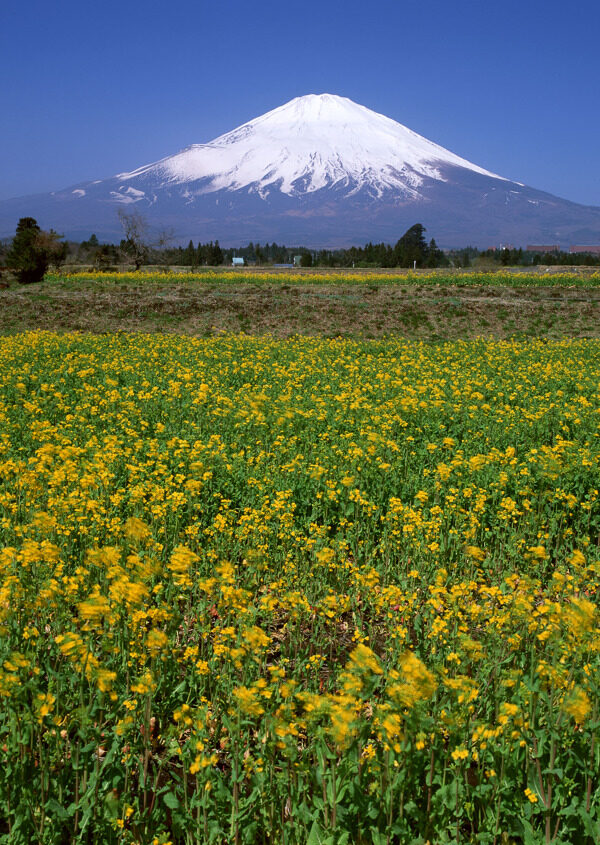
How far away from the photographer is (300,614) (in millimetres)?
4621

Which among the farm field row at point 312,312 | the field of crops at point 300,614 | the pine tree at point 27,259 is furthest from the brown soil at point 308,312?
the pine tree at point 27,259

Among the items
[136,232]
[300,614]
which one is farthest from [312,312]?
[136,232]

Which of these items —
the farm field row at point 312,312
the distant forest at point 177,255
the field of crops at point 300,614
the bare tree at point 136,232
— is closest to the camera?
the field of crops at point 300,614

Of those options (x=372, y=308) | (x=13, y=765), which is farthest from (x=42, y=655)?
(x=372, y=308)

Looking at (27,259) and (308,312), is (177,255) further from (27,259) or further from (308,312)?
(308,312)

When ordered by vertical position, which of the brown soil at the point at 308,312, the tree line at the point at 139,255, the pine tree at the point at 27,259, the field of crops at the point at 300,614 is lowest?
the field of crops at the point at 300,614

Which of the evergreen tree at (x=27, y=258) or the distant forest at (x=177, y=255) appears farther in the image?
the distant forest at (x=177, y=255)

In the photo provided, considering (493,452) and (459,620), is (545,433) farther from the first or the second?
(459,620)

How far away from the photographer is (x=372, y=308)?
31344mm

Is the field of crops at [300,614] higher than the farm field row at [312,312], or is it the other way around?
the farm field row at [312,312]

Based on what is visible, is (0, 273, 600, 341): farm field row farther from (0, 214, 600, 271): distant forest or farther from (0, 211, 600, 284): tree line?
(0, 214, 600, 271): distant forest

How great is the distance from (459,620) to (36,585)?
3.12 m

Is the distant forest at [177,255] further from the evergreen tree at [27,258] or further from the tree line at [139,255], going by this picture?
the evergreen tree at [27,258]

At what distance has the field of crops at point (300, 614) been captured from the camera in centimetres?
288
